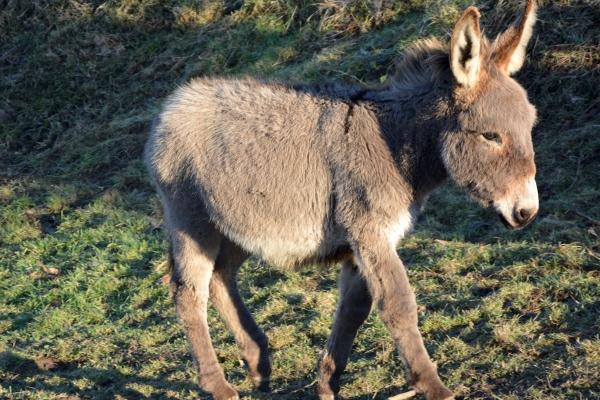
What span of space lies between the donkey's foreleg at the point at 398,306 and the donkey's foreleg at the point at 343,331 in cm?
37

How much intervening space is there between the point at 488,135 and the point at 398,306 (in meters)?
0.98

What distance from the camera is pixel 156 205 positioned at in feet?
29.0

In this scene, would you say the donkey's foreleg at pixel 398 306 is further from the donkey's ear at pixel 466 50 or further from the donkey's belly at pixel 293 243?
the donkey's ear at pixel 466 50

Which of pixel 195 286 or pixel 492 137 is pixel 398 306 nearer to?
pixel 492 137

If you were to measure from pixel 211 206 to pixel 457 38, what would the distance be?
1.68m

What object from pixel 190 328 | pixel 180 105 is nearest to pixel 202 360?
pixel 190 328

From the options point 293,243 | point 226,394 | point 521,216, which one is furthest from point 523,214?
point 226,394

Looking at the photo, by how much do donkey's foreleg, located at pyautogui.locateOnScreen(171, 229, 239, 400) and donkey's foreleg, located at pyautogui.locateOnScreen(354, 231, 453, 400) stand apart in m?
1.07

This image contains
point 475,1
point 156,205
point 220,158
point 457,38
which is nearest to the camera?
point 457,38

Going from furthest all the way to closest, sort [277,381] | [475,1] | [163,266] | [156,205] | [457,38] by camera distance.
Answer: [475,1], [156,205], [163,266], [277,381], [457,38]

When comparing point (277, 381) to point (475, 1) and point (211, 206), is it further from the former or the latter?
point (475, 1)

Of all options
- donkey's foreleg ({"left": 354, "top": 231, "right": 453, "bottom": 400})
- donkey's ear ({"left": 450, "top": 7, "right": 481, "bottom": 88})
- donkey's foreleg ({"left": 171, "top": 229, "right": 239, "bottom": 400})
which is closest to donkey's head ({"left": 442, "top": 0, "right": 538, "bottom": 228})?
donkey's ear ({"left": 450, "top": 7, "right": 481, "bottom": 88})

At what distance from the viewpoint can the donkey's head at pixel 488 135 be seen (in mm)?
4617

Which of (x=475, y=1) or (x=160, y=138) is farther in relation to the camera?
(x=475, y=1)
